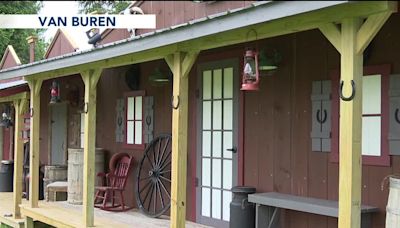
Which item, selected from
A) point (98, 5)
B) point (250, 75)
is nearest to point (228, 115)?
point (250, 75)

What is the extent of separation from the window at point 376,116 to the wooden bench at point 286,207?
43cm

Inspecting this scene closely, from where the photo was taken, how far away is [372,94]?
463 cm

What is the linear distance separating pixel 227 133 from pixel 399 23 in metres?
2.38

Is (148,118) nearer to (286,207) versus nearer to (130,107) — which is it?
(130,107)

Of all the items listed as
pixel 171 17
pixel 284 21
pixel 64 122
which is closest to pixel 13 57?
pixel 64 122

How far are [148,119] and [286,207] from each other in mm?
3201

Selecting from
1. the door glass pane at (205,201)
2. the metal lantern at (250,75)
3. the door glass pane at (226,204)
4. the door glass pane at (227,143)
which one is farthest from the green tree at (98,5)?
the metal lantern at (250,75)

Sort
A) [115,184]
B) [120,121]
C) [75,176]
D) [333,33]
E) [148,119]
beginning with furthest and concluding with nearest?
[120,121], [75,176], [115,184], [148,119], [333,33]

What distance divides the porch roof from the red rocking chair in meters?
1.80

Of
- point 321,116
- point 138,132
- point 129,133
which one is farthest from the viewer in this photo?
point 129,133

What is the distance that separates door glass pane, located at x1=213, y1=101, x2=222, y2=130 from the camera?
6309 mm

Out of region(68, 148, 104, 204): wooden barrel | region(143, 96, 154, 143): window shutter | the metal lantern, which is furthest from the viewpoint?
region(68, 148, 104, 204): wooden barrel

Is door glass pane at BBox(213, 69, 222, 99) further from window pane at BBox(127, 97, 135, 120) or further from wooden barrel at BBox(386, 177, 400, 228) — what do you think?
wooden barrel at BBox(386, 177, 400, 228)

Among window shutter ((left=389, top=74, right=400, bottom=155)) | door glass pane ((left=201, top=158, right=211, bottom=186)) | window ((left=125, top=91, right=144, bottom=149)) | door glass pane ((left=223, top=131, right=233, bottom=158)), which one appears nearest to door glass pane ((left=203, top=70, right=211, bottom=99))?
door glass pane ((left=223, top=131, right=233, bottom=158))
